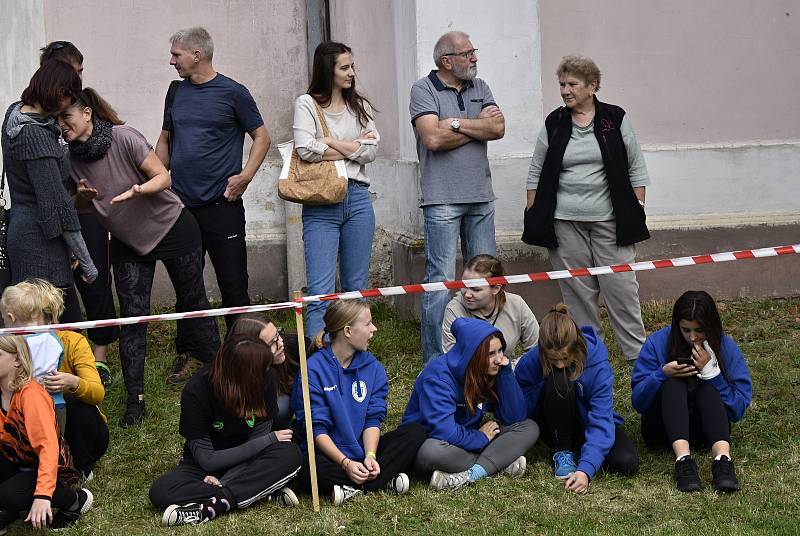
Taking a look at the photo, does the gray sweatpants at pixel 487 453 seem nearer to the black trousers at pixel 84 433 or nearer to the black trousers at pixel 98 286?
the black trousers at pixel 84 433

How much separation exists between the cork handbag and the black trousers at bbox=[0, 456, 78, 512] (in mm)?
2451

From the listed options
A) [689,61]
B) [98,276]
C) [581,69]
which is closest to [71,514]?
[98,276]

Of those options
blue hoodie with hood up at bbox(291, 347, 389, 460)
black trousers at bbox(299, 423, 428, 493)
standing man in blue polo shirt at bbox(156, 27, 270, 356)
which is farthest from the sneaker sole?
standing man in blue polo shirt at bbox(156, 27, 270, 356)

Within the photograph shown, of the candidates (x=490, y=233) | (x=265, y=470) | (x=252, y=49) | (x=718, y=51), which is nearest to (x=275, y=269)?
(x=252, y=49)

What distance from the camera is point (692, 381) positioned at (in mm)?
5723

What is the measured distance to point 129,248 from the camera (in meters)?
6.68

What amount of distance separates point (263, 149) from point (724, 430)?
3.25 m

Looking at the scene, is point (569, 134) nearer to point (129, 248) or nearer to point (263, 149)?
point (263, 149)

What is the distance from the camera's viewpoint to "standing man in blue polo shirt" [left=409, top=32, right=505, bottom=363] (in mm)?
7180

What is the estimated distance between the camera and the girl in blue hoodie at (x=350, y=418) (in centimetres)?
535

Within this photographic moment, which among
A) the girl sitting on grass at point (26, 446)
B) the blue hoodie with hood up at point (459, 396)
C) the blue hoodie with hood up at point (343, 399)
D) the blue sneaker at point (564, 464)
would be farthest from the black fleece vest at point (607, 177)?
the girl sitting on grass at point (26, 446)

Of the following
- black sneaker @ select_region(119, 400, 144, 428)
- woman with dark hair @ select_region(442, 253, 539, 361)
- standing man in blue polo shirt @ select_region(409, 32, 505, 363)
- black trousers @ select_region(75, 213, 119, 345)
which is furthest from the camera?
standing man in blue polo shirt @ select_region(409, 32, 505, 363)

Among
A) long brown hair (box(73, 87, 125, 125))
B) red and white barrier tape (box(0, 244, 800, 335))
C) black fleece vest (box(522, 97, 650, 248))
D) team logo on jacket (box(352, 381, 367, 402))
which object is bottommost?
team logo on jacket (box(352, 381, 367, 402))

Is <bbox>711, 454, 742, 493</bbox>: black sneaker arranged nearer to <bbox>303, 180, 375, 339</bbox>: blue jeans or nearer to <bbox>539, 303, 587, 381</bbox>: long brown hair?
<bbox>539, 303, 587, 381</bbox>: long brown hair
